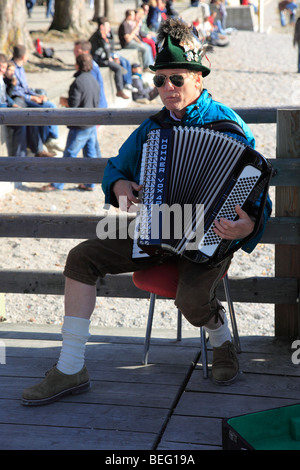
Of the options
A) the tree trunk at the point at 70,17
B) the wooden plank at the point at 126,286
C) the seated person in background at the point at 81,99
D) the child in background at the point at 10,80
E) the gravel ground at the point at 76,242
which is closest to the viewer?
the wooden plank at the point at 126,286

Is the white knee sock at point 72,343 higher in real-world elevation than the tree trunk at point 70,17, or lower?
higher

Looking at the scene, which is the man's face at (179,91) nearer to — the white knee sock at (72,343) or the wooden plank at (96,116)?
the wooden plank at (96,116)

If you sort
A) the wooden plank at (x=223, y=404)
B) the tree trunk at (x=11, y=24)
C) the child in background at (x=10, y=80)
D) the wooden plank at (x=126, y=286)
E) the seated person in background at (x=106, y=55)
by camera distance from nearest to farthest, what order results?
the wooden plank at (x=223, y=404), the wooden plank at (x=126, y=286), the child in background at (x=10, y=80), the seated person in background at (x=106, y=55), the tree trunk at (x=11, y=24)

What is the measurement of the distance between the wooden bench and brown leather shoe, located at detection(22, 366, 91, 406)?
79 cm

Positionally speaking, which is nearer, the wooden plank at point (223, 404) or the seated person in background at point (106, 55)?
the wooden plank at point (223, 404)

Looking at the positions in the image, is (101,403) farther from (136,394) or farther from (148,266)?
(148,266)

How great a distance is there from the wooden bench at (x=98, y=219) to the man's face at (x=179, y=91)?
1.41 ft

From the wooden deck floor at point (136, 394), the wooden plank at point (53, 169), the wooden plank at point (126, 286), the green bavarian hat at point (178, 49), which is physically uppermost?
the green bavarian hat at point (178, 49)

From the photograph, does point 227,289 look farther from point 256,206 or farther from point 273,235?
point 256,206

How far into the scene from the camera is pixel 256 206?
117 inches

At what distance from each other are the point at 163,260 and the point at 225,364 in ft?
1.93

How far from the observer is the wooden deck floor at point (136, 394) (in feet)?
9.03

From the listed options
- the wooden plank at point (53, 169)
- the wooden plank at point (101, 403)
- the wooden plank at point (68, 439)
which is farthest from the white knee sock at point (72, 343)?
the wooden plank at point (53, 169)

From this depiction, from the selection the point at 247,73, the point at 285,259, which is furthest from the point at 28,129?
the point at 247,73
